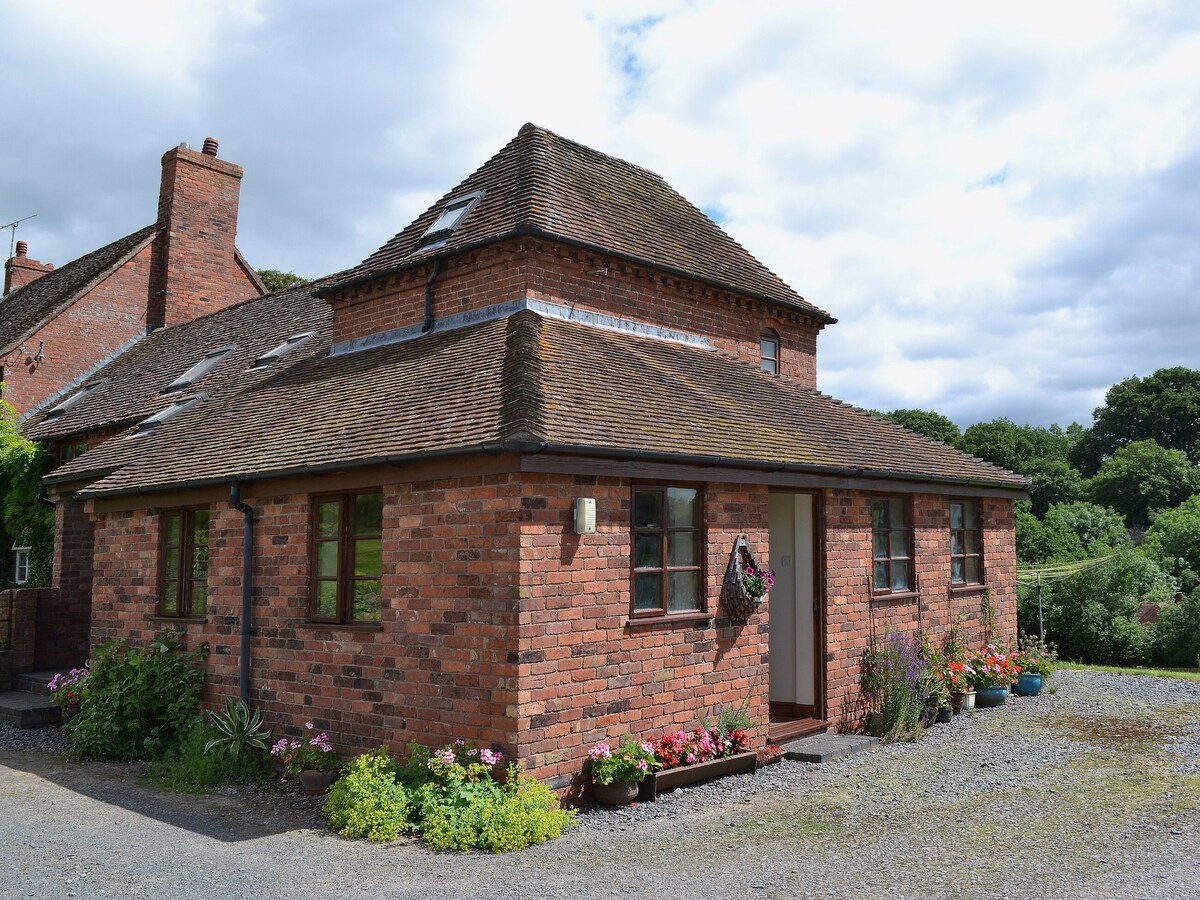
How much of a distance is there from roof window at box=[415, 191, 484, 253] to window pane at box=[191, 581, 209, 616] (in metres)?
5.01

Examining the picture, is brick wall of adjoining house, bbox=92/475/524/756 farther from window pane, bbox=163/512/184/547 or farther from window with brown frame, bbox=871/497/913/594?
window with brown frame, bbox=871/497/913/594

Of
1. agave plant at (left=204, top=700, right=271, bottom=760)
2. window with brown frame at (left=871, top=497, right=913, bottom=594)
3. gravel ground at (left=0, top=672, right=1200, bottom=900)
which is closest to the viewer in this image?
gravel ground at (left=0, top=672, right=1200, bottom=900)

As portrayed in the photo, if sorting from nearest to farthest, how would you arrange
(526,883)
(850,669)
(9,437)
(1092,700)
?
(526,883)
(850,669)
(1092,700)
(9,437)

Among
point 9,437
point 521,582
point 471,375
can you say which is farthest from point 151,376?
point 521,582

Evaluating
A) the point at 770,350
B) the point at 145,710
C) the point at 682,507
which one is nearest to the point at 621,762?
the point at 682,507

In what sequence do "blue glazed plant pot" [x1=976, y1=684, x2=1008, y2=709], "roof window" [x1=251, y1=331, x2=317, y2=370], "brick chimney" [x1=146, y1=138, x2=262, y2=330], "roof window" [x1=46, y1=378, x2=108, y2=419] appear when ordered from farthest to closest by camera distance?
"brick chimney" [x1=146, y1=138, x2=262, y2=330], "roof window" [x1=46, y1=378, x2=108, y2=419], "roof window" [x1=251, y1=331, x2=317, y2=370], "blue glazed plant pot" [x1=976, y1=684, x2=1008, y2=709]

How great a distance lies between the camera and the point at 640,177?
15.8 metres

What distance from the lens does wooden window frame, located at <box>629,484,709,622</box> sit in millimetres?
8844

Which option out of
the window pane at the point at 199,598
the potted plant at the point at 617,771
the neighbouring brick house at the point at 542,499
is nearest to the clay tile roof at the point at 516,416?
the neighbouring brick house at the point at 542,499

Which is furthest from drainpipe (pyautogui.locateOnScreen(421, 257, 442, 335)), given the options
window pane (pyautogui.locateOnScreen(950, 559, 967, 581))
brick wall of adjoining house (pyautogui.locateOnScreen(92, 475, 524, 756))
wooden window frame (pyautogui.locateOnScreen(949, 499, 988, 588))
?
window pane (pyautogui.locateOnScreen(950, 559, 967, 581))

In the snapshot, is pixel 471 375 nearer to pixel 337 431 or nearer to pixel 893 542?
pixel 337 431

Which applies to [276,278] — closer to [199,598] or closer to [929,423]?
[199,598]

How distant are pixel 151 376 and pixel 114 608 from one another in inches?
297

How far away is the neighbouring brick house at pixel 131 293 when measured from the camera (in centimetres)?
2073
